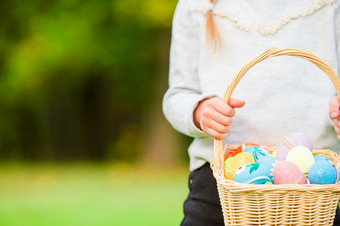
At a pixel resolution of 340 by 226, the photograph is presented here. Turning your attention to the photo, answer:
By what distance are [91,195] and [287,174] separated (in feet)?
17.4

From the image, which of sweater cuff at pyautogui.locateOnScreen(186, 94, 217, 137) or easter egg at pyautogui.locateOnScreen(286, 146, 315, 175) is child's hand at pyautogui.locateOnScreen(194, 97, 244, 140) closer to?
sweater cuff at pyautogui.locateOnScreen(186, 94, 217, 137)

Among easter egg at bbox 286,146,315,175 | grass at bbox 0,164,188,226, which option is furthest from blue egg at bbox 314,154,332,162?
grass at bbox 0,164,188,226

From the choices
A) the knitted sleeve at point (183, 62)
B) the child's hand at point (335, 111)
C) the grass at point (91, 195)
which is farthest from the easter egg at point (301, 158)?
the grass at point (91, 195)

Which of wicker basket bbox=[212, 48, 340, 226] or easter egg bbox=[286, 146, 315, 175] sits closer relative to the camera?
wicker basket bbox=[212, 48, 340, 226]

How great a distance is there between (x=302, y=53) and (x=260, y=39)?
0.34 m

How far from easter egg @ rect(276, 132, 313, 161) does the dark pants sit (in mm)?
290

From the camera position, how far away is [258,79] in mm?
1884

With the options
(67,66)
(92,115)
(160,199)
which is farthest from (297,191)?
(92,115)

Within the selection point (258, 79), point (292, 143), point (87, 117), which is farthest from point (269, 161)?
point (87, 117)

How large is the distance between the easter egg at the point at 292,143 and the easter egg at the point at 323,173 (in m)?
0.13

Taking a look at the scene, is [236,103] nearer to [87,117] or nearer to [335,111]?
[335,111]

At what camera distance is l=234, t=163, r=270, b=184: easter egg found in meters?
1.54

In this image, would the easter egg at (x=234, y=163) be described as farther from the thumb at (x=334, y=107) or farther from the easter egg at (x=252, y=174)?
the thumb at (x=334, y=107)

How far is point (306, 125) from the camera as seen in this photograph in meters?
1.85
